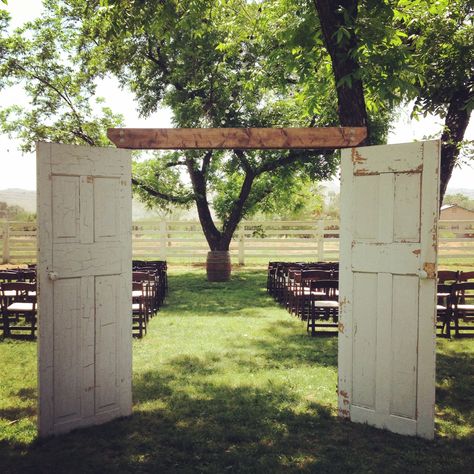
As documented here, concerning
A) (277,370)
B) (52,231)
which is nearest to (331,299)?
(277,370)

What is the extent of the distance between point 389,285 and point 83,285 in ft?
8.74

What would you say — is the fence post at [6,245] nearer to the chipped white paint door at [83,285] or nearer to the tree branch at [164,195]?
the tree branch at [164,195]

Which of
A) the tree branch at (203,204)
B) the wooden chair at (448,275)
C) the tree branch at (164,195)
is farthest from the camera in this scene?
the tree branch at (164,195)

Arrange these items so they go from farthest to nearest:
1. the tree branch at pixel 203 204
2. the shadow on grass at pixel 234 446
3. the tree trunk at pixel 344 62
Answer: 1. the tree branch at pixel 203 204
2. the tree trunk at pixel 344 62
3. the shadow on grass at pixel 234 446

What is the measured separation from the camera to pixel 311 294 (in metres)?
8.34

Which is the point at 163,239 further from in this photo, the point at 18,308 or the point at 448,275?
the point at 448,275

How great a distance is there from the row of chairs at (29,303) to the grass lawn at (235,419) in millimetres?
584

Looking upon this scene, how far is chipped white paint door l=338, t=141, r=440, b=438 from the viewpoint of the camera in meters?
3.97

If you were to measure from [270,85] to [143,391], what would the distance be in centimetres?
974

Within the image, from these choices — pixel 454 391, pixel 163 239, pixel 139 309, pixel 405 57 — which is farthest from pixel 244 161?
pixel 454 391

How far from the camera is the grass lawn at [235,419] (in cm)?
367

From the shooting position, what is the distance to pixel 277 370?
6145 mm

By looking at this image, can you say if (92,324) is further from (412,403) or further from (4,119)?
(4,119)

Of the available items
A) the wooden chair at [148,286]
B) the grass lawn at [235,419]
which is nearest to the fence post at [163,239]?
the wooden chair at [148,286]
